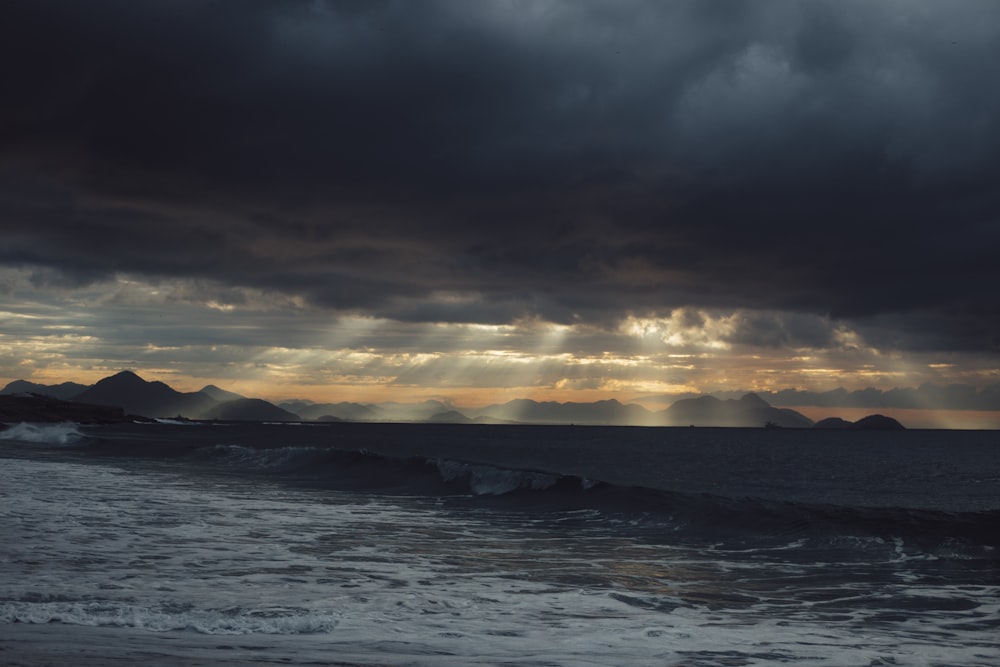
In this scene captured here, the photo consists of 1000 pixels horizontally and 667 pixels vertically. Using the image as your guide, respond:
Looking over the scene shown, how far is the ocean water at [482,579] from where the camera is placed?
11039 mm

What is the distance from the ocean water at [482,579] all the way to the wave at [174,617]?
0.05m

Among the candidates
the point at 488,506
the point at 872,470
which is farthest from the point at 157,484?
the point at 872,470

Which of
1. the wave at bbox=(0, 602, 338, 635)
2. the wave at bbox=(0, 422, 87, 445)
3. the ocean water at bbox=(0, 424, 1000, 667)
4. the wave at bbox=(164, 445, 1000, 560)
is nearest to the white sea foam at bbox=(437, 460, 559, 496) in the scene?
the wave at bbox=(164, 445, 1000, 560)

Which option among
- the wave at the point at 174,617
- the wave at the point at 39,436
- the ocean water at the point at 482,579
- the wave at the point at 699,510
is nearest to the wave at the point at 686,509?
the wave at the point at 699,510

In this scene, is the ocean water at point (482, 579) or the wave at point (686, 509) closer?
the ocean water at point (482, 579)

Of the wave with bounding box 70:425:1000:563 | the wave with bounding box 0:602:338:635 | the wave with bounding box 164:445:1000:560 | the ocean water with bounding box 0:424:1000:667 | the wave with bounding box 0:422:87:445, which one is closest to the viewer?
the ocean water with bounding box 0:424:1000:667

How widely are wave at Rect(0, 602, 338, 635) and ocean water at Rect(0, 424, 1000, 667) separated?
55 millimetres

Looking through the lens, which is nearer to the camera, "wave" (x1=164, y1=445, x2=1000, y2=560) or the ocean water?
→ the ocean water

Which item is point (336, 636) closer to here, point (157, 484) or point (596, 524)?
point (596, 524)

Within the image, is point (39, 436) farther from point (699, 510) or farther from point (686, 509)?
point (699, 510)

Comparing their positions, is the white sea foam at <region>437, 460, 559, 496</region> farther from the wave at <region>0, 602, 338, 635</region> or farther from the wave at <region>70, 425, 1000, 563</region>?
the wave at <region>0, 602, 338, 635</region>

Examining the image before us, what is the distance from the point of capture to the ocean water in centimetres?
1104

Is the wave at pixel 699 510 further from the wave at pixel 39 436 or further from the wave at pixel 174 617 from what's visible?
the wave at pixel 39 436

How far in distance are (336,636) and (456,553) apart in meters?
8.97
